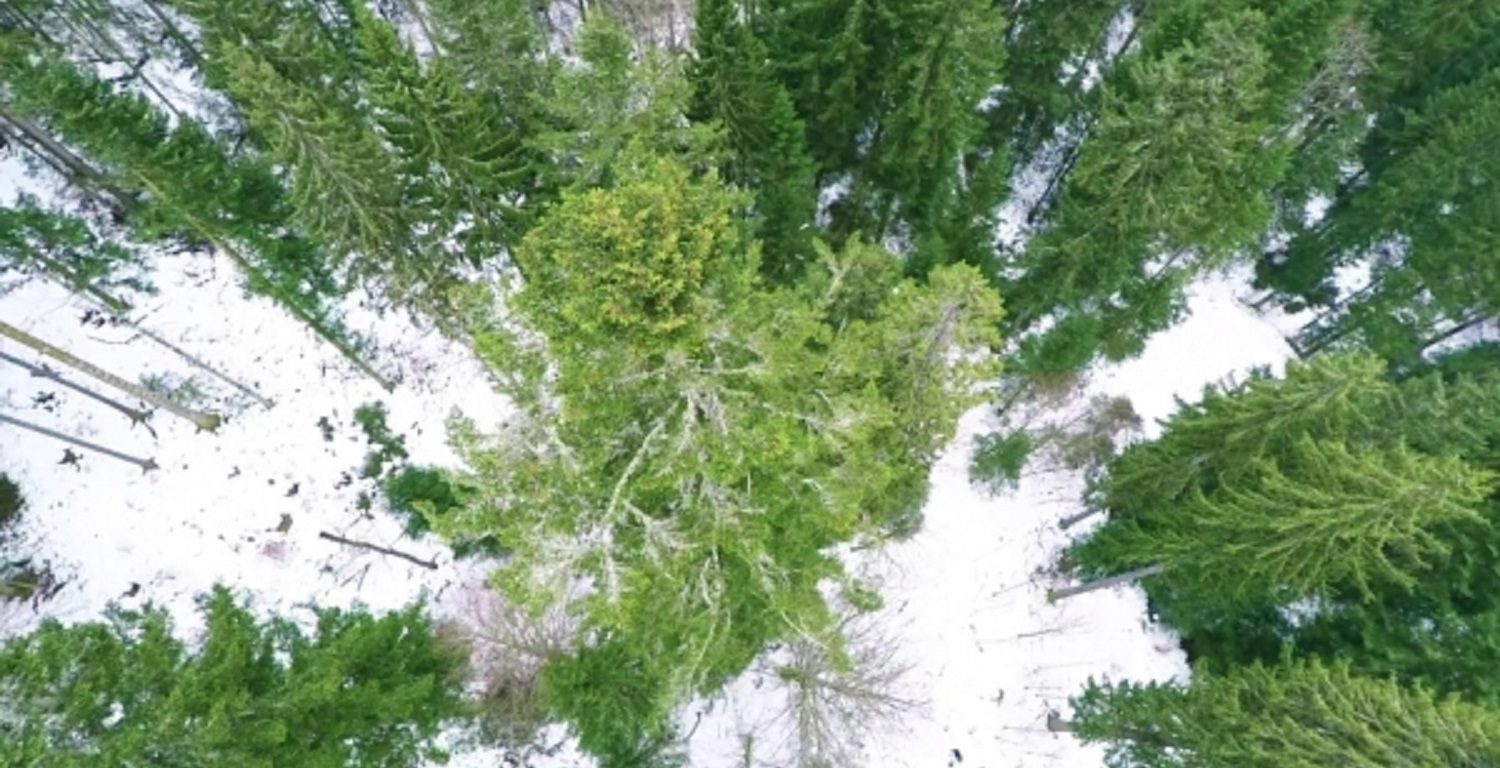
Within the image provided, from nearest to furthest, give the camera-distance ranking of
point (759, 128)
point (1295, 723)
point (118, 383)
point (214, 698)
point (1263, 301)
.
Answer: point (214, 698), point (1295, 723), point (759, 128), point (118, 383), point (1263, 301)

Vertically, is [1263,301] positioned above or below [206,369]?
above

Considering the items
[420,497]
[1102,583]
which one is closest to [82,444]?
[420,497]

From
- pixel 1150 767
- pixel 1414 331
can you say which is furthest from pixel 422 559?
pixel 1414 331

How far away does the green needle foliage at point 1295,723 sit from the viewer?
573 inches

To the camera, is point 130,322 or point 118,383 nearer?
point 118,383

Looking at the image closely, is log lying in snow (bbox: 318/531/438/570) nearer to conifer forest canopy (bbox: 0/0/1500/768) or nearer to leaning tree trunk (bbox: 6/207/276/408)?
conifer forest canopy (bbox: 0/0/1500/768)

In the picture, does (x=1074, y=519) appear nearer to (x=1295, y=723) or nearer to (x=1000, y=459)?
(x=1000, y=459)

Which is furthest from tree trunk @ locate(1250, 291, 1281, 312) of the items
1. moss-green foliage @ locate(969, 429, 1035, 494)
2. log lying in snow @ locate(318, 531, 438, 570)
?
log lying in snow @ locate(318, 531, 438, 570)

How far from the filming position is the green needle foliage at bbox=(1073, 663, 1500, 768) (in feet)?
47.7

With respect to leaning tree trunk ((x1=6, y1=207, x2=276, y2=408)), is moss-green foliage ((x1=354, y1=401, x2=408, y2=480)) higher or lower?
lower

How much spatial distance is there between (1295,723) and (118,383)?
86.4 ft

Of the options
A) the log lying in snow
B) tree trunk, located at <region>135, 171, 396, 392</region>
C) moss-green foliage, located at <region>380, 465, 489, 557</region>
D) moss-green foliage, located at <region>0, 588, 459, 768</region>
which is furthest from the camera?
the log lying in snow

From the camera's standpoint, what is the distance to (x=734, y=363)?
41.9 ft

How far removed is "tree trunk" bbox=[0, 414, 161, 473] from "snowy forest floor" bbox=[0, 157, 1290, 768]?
9.4 inches
